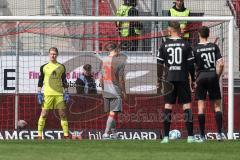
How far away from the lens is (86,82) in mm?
18594

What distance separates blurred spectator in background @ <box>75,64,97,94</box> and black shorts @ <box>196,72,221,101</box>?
382cm

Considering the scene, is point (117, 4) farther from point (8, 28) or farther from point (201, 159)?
point (201, 159)

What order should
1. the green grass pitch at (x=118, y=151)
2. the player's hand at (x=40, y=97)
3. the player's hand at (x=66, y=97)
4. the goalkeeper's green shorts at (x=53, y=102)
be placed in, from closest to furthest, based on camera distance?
the green grass pitch at (x=118, y=151), the goalkeeper's green shorts at (x=53, y=102), the player's hand at (x=40, y=97), the player's hand at (x=66, y=97)

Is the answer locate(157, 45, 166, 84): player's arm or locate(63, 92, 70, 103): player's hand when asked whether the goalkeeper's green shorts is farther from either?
locate(157, 45, 166, 84): player's arm

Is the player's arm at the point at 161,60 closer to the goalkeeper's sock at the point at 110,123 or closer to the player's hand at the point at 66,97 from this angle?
the goalkeeper's sock at the point at 110,123

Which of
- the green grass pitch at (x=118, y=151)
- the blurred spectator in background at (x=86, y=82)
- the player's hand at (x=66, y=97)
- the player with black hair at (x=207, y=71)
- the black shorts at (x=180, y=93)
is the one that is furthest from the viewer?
the blurred spectator in background at (x=86, y=82)

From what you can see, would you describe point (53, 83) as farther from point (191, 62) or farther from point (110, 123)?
point (191, 62)

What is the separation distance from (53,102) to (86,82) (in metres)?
1.60

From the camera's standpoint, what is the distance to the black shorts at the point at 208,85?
14.9 meters

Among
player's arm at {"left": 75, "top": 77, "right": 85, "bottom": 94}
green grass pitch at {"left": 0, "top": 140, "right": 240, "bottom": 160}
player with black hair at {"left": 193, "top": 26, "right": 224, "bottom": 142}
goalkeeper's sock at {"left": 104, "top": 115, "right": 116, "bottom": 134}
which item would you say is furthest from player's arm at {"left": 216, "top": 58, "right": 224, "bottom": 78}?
player's arm at {"left": 75, "top": 77, "right": 85, "bottom": 94}

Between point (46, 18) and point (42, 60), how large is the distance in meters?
2.19

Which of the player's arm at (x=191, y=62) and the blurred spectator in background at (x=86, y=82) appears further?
the blurred spectator in background at (x=86, y=82)

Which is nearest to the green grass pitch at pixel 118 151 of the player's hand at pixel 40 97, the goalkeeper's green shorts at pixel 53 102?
the goalkeeper's green shorts at pixel 53 102

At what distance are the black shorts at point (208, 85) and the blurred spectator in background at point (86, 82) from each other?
3819 mm
